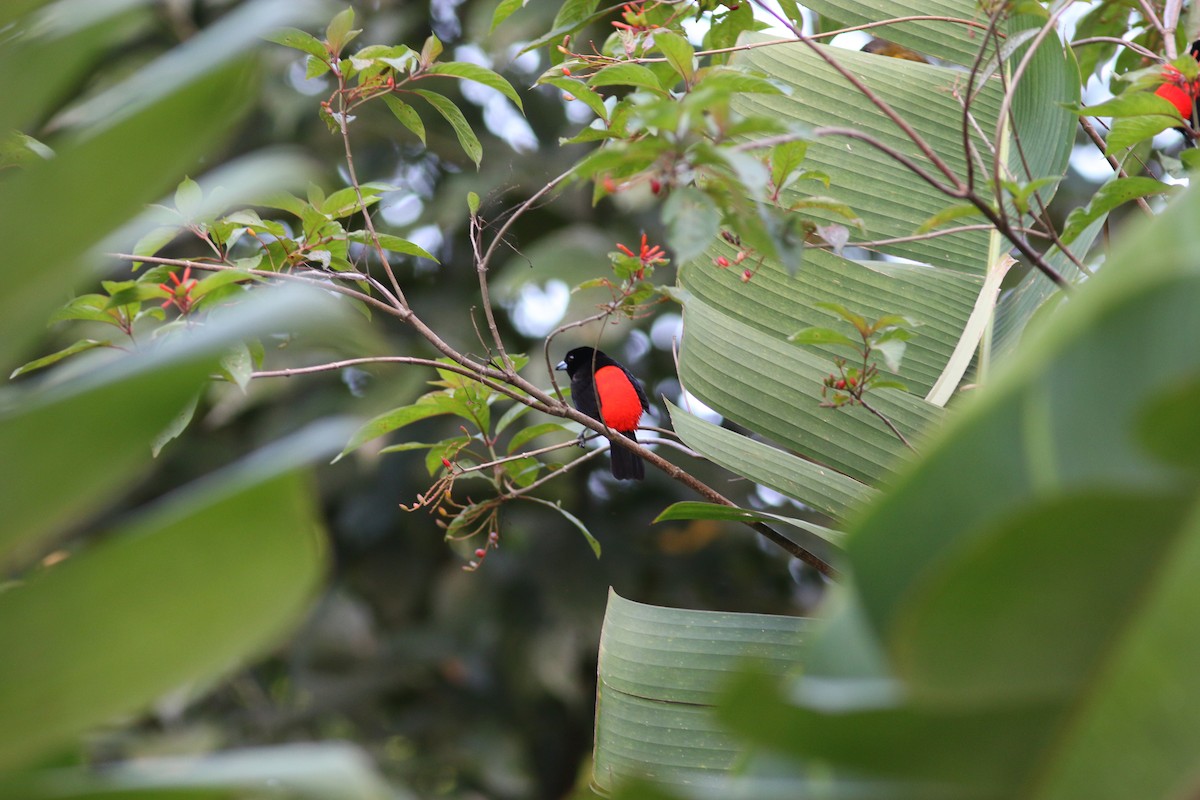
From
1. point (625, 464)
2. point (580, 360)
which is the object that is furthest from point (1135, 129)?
point (580, 360)

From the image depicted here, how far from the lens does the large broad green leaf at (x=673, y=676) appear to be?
161 cm

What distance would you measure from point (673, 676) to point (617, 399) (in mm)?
2704

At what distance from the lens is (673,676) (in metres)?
1.65

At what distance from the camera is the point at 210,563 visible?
11.9 inches

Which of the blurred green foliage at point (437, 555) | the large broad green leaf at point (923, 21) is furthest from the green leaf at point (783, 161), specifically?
the blurred green foliage at point (437, 555)

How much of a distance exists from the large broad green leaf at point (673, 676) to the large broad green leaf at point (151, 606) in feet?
4.42

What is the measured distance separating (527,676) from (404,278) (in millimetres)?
2412

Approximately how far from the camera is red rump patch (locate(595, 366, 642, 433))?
14.2 feet

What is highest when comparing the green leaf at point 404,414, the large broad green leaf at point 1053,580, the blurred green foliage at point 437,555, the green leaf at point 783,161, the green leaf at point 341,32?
the large broad green leaf at point 1053,580

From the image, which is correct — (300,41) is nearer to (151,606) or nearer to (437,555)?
(151,606)

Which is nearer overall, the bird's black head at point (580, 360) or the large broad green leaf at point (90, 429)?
the large broad green leaf at point (90, 429)

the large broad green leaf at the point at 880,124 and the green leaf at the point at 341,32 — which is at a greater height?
the green leaf at the point at 341,32

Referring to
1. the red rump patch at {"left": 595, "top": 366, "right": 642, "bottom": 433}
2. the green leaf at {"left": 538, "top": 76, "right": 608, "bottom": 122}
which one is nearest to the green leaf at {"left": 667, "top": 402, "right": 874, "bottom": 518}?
the green leaf at {"left": 538, "top": 76, "right": 608, "bottom": 122}

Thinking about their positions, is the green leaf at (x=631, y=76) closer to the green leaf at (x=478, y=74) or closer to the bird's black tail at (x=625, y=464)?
the green leaf at (x=478, y=74)
